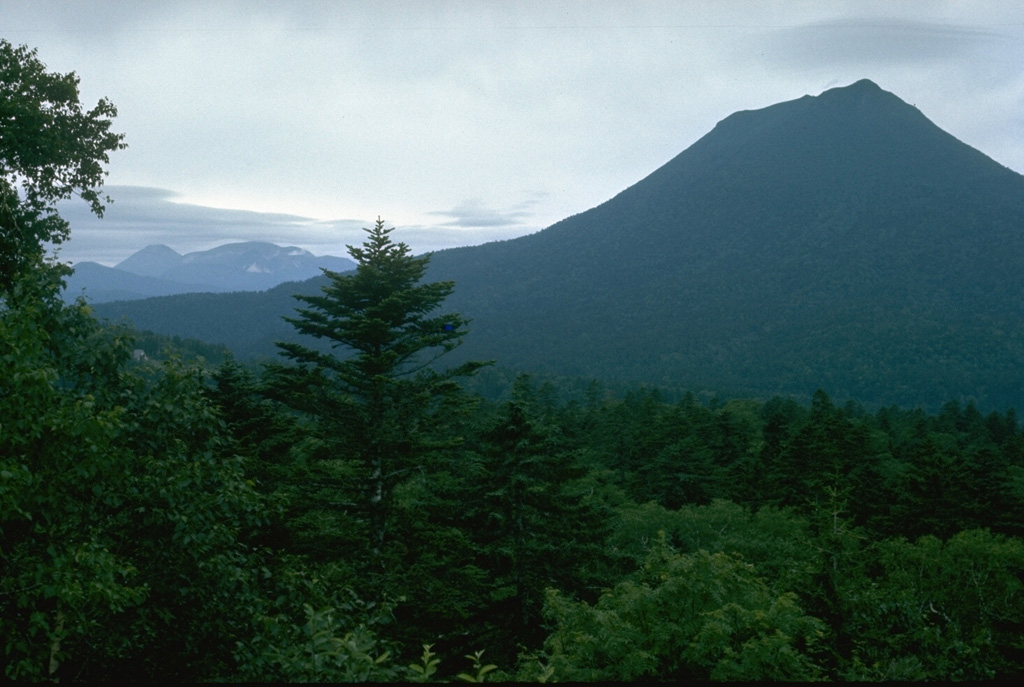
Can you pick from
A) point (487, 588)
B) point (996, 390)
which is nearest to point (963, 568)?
point (487, 588)

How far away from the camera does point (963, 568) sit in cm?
2261

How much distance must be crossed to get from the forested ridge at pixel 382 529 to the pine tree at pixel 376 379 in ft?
0.29

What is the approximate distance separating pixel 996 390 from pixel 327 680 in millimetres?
201569

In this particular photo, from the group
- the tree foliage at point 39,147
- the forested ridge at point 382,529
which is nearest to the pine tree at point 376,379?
the forested ridge at point 382,529

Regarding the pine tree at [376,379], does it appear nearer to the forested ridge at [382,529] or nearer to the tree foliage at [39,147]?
the forested ridge at [382,529]

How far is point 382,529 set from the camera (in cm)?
1861

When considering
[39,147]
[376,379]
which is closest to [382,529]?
[376,379]

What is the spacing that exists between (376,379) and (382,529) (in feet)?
15.0

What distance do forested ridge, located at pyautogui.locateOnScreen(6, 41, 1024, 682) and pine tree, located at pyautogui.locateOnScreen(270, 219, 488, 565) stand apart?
→ 9 centimetres

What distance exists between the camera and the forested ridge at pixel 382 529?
628 centimetres

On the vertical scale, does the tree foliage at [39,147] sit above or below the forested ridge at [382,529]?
above

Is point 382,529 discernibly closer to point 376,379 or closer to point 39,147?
point 376,379

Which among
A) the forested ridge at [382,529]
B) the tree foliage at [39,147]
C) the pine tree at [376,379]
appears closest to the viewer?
the forested ridge at [382,529]

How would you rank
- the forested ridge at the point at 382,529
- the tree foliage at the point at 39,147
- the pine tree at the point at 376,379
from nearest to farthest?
the forested ridge at the point at 382,529 → the tree foliage at the point at 39,147 → the pine tree at the point at 376,379
